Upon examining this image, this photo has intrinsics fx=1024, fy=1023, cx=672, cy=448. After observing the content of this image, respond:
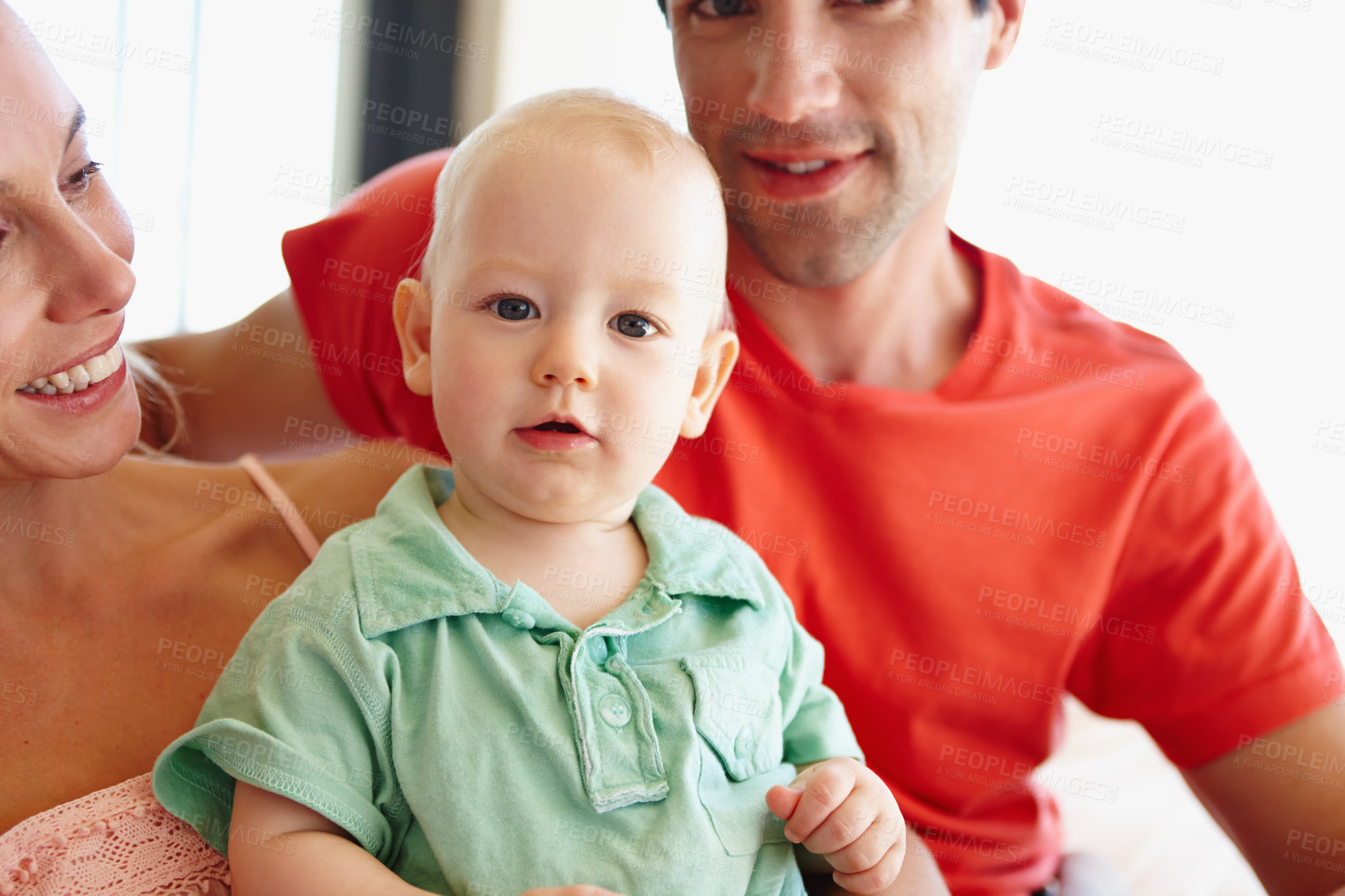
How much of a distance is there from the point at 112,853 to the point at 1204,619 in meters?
1.28

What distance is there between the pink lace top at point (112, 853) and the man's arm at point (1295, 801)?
47.2 inches

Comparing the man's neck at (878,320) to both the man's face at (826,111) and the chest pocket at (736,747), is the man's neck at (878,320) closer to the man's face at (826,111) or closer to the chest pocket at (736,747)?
the man's face at (826,111)

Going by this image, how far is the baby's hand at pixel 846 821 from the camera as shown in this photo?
91 centimetres

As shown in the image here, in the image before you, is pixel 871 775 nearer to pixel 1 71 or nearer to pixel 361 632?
pixel 361 632

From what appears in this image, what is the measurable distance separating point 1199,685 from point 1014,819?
1.03 feet

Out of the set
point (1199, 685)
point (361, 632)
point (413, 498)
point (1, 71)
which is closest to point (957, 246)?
point (1199, 685)

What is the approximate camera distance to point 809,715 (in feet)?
3.53

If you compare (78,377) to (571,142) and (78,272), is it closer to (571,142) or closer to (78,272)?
(78,272)

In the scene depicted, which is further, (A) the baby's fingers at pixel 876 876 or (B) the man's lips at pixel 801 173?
(B) the man's lips at pixel 801 173

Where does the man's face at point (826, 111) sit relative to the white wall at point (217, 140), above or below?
above

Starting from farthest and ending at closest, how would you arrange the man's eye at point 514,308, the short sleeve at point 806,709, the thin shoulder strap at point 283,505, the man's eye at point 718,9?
the man's eye at point 718,9
the thin shoulder strap at point 283,505
the short sleeve at point 806,709
the man's eye at point 514,308

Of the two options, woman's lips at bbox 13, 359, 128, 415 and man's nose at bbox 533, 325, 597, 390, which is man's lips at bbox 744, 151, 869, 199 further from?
woman's lips at bbox 13, 359, 128, 415

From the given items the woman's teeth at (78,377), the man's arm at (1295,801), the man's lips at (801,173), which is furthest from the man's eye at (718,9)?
the man's arm at (1295,801)

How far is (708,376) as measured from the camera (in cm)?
110
